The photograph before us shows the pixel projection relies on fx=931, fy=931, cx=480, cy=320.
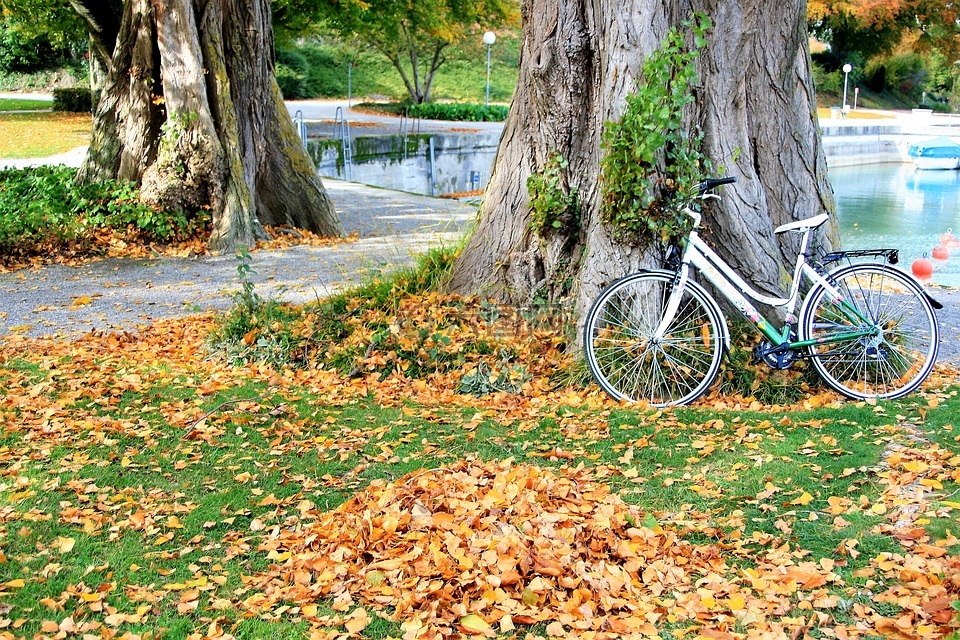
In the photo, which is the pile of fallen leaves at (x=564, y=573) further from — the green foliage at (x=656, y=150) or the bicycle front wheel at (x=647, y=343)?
the green foliage at (x=656, y=150)

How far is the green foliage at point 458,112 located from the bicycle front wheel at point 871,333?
31953mm

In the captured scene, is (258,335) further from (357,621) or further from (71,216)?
(71,216)

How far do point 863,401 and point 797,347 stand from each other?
52 cm

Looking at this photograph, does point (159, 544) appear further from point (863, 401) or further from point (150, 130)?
point (150, 130)

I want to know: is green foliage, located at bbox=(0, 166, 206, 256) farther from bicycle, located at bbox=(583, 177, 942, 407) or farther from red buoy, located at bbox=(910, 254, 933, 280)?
red buoy, located at bbox=(910, 254, 933, 280)

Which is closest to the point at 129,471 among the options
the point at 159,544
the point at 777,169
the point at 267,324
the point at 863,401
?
the point at 159,544

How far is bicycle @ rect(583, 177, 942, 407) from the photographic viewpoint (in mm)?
5711

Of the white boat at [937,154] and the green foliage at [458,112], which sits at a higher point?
the green foliage at [458,112]

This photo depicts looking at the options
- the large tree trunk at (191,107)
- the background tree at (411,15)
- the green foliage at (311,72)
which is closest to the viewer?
the large tree trunk at (191,107)

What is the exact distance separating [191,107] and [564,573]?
8.92 meters

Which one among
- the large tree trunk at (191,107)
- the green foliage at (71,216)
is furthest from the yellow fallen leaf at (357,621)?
the green foliage at (71,216)

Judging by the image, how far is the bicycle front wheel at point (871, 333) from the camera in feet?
18.6

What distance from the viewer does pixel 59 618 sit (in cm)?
335

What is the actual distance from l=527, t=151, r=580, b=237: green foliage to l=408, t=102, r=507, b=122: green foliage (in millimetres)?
30818
